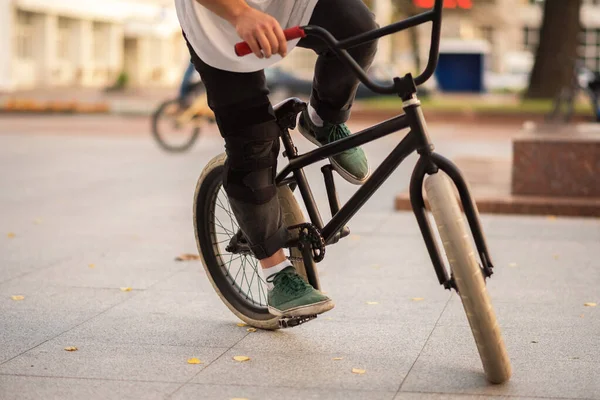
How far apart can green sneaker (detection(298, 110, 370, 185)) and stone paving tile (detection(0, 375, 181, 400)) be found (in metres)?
1.01

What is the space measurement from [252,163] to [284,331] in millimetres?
747

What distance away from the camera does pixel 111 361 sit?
385cm

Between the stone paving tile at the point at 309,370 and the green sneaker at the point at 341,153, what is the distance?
2.12 ft

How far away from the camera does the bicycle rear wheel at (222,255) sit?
4402 millimetres

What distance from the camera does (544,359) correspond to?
3859mm

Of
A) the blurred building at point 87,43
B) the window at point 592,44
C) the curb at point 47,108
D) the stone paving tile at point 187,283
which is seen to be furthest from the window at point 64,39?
the stone paving tile at point 187,283

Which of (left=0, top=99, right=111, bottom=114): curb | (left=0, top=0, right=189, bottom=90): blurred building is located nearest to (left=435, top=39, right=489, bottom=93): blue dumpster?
(left=0, top=0, right=189, bottom=90): blurred building

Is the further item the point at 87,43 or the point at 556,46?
the point at 87,43

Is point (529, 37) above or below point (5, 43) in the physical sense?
below

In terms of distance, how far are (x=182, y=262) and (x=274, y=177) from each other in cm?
202

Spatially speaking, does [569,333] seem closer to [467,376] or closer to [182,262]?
[467,376]

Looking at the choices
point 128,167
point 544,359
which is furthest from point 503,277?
point 128,167

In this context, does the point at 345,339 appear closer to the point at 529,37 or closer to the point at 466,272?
the point at 466,272

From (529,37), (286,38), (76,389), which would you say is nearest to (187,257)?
(76,389)
